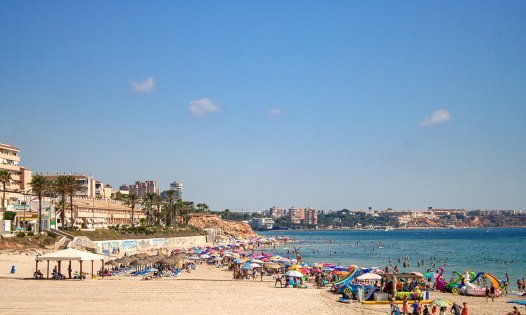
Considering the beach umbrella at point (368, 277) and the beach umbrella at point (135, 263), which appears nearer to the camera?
the beach umbrella at point (368, 277)

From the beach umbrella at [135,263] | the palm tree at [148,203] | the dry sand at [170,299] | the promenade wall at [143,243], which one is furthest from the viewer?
the palm tree at [148,203]

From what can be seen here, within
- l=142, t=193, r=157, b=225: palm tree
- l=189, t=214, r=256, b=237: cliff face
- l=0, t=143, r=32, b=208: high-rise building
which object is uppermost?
l=0, t=143, r=32, b=208: high-rise building

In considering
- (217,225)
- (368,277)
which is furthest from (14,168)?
(217,225)

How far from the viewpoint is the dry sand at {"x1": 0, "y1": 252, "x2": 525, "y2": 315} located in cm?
2467

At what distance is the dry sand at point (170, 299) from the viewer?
2467 cm

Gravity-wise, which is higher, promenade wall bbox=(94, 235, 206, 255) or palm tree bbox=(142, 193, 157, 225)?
palm tree bbox=(142, 193, 157, 225)

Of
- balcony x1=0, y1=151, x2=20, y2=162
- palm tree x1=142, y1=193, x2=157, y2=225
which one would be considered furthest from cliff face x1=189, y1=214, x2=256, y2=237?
balcony x1=0, y1=151, x2=20, y2=162

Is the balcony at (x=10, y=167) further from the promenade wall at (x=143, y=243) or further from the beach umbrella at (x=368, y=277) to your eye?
the beach umbrella at (x=368, y=277)

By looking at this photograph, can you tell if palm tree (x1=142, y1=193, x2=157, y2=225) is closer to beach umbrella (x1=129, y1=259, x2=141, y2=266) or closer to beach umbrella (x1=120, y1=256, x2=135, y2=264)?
beach umbrella (x1=120, y1=256, x2=135, y2=264)

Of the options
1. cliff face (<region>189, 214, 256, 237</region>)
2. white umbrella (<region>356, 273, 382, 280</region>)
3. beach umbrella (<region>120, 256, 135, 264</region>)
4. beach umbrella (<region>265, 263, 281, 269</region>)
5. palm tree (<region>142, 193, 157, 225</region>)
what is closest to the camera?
white umbrella (<region>356, 273, 382, 280</region>)

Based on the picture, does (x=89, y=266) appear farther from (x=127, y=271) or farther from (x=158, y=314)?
(x=158, y=314)

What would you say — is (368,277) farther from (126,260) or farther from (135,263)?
(126,260)

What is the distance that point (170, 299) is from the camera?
28.1 metres

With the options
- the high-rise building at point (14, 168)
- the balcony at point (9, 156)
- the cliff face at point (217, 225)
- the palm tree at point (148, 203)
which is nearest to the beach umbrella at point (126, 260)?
the high-rise building at point (14, 168)
